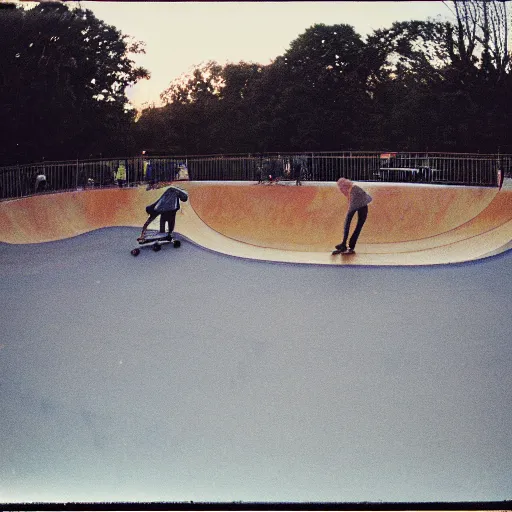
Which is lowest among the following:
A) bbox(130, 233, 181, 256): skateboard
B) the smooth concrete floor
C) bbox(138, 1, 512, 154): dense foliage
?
the smooth concrete floor

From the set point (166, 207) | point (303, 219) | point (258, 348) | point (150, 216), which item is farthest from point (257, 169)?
point (258, 348)

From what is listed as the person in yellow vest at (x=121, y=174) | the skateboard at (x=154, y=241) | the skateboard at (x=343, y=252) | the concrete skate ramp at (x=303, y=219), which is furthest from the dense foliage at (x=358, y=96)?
the skateboard at (x=343, y=252)

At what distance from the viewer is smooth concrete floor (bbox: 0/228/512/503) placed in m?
2.94

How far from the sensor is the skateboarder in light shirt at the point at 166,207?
12.5ft

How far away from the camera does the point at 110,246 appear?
3.80m

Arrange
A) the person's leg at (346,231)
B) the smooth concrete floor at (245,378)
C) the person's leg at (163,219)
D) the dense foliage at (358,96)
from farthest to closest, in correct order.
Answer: the person's leg at (163,219)
the person's leg at (346,231)
the dense foliage at (358,96)
the smooth concrete floor at (245,378)

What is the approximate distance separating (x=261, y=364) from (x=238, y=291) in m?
0.71

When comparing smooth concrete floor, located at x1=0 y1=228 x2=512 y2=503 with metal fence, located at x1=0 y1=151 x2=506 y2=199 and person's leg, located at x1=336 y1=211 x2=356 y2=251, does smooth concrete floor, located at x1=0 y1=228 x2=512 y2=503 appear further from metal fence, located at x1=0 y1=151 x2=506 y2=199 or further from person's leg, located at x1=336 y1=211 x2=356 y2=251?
metal fence, located at x1=0 y1=151 x2=506 y2=199

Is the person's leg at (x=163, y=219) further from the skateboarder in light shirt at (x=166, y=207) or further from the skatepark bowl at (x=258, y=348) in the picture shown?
the skatepark bowl at (x=258, y=348)

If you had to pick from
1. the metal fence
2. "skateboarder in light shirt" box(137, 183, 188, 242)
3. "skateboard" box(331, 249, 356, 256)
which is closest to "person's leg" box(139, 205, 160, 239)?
"skateboarder in light shirt" box(137, 183, 188, 242)

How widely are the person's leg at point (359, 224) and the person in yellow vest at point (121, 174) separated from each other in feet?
5.10

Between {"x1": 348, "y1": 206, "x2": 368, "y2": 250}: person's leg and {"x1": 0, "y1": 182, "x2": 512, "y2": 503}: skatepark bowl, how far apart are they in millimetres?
40

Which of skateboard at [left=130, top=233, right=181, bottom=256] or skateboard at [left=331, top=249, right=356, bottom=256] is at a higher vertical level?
skateboard at [left=130, top=233, right=181, bottom=256]

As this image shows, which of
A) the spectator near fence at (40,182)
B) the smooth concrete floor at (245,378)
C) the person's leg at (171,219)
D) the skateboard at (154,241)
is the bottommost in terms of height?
the smooth concrete floor at (245,378)
